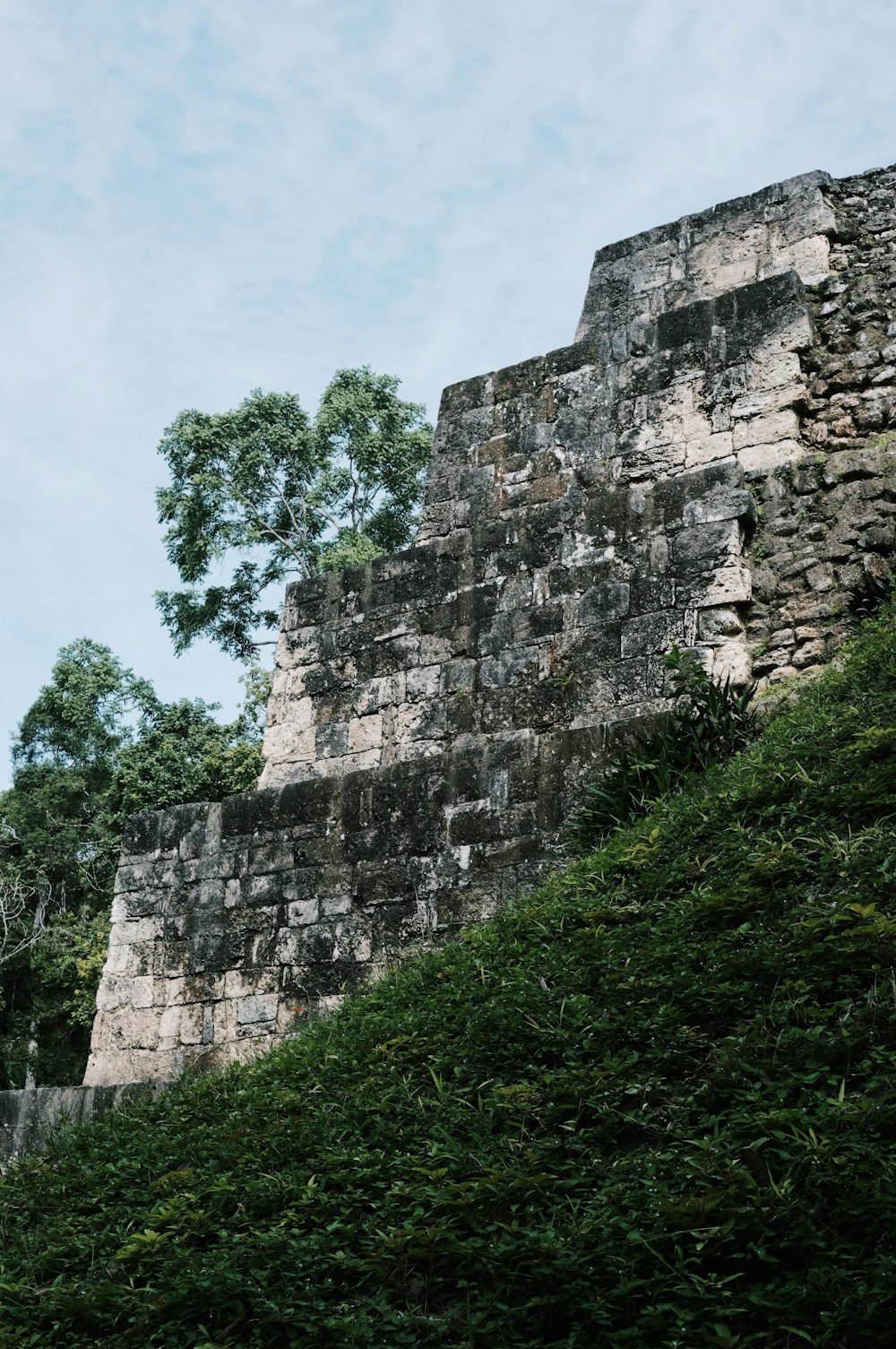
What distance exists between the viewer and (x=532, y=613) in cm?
754

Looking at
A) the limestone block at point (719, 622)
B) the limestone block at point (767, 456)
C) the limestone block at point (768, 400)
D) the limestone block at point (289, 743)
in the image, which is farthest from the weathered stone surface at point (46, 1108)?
the limestone block at point (768, 400)

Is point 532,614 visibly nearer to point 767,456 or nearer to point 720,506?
point 720,506

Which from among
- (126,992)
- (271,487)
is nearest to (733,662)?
(126,992)

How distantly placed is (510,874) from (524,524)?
216 cm

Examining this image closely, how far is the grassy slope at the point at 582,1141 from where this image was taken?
10.2 ft

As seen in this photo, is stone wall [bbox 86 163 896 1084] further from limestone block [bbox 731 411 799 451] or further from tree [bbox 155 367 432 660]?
tree [bbox 155 367 432 660]

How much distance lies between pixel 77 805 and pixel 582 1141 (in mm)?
20262

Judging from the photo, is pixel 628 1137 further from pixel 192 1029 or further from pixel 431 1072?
pixel 192 1029

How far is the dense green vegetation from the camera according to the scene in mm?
19281

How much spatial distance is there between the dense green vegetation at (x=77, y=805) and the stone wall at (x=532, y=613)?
35.1 feet

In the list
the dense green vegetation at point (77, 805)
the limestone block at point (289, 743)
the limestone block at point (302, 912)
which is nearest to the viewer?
the limestone block at point (302, 912)

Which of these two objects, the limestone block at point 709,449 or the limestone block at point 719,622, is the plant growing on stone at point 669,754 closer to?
the limestone block at point 719,622

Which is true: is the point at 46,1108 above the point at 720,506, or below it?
below

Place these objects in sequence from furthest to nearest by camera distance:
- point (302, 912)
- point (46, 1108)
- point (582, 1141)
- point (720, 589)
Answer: point (302, 912) → point (720, 589) → point (46, 1108) → point (582, 1141)
